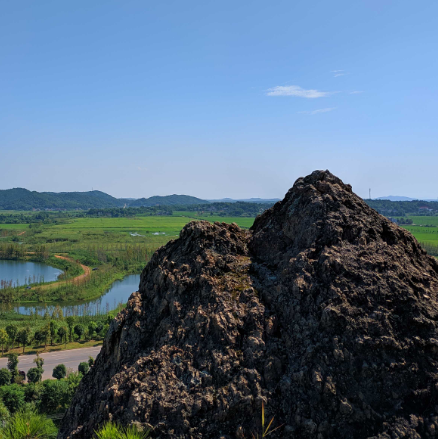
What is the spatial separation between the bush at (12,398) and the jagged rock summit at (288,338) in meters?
19.6

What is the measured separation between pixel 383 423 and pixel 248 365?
6.72 ft

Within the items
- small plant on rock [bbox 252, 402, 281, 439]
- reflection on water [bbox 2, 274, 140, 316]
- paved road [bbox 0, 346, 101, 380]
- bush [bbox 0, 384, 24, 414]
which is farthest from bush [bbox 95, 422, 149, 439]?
reflection on water [bbox 2, 274, 140, 316]

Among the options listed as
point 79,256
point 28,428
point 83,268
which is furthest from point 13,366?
point 79,256

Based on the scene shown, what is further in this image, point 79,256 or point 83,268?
point 79,256

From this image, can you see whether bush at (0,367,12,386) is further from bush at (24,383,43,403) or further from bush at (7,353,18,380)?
bush at (24,383,43,403)

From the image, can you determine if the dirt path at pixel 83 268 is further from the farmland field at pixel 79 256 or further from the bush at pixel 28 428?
the bush at pixel 28 428

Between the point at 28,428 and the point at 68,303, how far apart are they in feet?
197

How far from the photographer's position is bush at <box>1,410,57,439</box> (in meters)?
6.51

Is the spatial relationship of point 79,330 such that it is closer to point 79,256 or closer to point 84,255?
point 79,256

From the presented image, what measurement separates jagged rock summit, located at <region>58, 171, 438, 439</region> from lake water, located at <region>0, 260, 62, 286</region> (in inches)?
2884

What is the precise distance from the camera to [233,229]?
869 cm

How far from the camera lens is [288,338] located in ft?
20.6

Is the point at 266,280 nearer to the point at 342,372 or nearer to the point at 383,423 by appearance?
the point at 342,372

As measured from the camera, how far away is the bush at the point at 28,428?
651 centimetres
